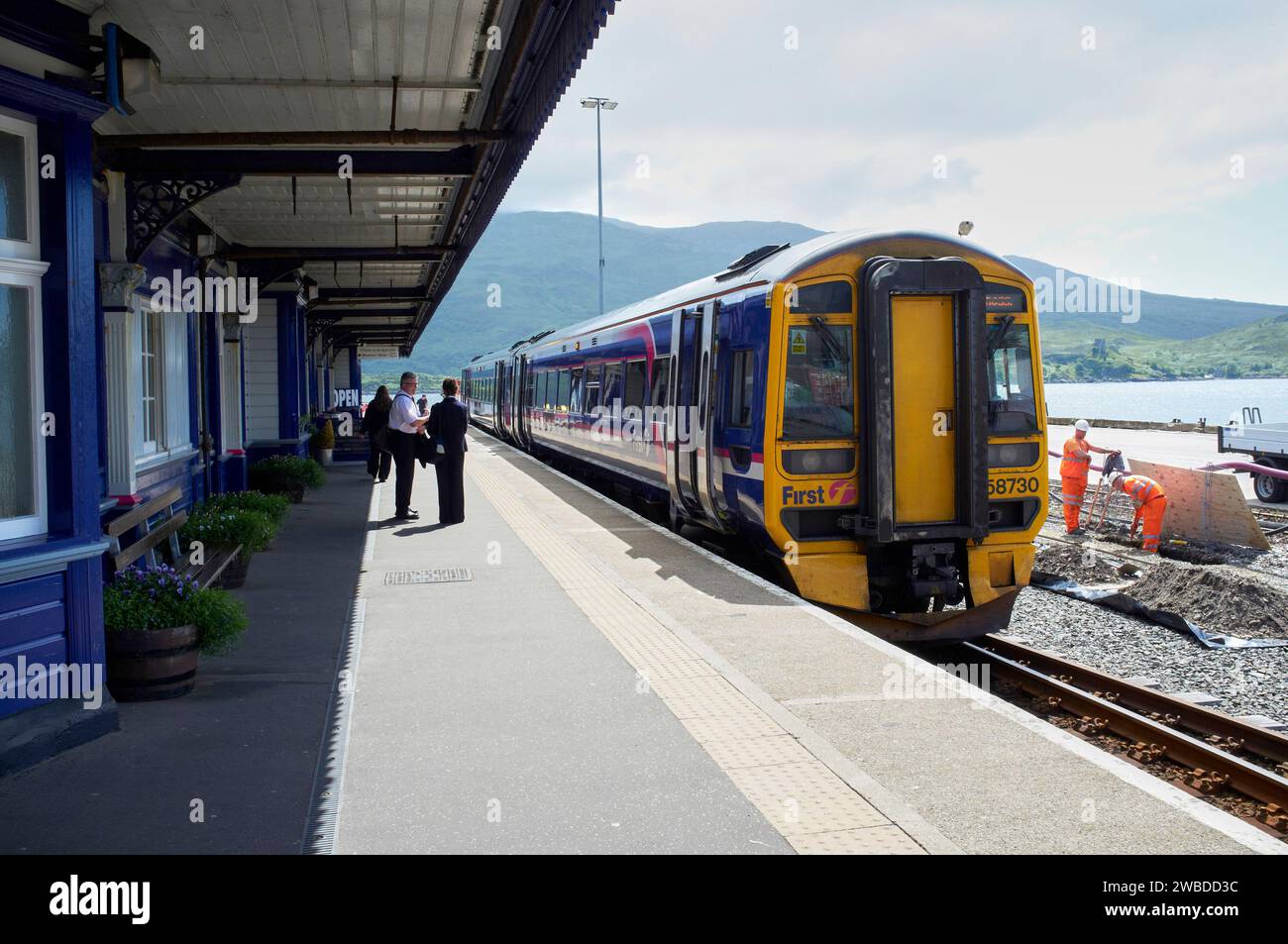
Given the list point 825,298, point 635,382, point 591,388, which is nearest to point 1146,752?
point 825,298

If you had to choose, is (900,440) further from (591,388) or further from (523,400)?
(523,400)

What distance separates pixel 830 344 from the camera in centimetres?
882

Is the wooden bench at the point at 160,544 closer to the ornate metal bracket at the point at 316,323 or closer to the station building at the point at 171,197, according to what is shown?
the station building at the point at 171,197

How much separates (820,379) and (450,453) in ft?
17.5

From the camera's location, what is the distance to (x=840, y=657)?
21.5ft

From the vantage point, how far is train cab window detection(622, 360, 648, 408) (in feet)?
43.3

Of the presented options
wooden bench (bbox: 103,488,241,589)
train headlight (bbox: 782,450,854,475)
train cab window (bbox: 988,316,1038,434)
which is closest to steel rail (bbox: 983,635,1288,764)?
train cab window (bbox: 988,316,1038,434)

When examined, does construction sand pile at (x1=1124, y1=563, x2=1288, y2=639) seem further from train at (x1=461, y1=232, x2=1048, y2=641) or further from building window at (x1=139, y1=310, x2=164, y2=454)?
building window at (x1=139, y1=310, x2=164, y2=454)

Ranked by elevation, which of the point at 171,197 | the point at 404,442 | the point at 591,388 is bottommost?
the point at 404,442

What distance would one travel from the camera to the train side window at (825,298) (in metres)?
8.76

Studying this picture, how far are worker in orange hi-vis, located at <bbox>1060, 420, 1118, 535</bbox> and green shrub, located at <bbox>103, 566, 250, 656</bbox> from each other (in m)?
12.4

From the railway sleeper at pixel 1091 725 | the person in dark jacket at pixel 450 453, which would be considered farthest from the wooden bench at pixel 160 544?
the railway sleeper at pixel 1091 725

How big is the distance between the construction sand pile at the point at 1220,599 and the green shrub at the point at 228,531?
27.6 feet
